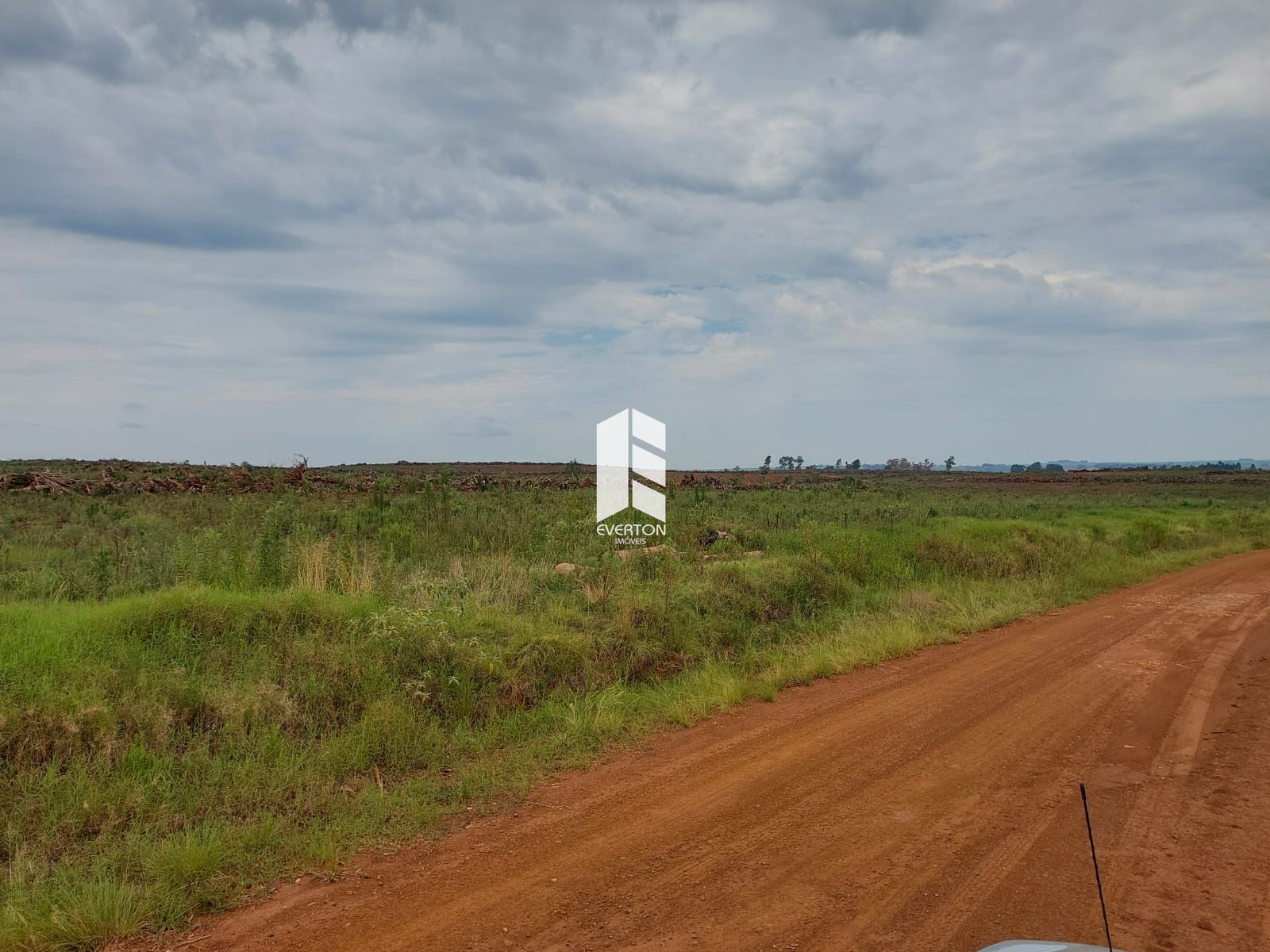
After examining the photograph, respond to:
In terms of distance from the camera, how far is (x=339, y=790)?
5.80 m

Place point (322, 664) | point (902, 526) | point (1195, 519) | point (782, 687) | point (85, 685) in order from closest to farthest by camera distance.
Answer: point (85, 685) → point (322, 664) → point (782, 687) → point (902, 526) → point (1195, 519)

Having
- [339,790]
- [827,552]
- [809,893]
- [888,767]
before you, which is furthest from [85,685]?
[827,552]

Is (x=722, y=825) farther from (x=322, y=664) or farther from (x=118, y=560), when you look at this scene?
(x=118, y=560)

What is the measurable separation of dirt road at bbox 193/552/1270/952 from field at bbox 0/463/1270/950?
25.0 inches

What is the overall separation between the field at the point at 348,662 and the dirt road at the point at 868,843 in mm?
634

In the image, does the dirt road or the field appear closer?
the dirt road

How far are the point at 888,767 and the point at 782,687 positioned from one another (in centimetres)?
271

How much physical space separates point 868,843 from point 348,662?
491 cm

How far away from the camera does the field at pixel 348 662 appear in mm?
4965

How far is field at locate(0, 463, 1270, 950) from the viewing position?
4.96 metres

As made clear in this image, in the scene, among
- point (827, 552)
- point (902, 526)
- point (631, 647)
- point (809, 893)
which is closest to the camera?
point (809, 893)

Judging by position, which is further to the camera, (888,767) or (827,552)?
(827,552)

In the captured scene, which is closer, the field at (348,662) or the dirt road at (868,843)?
the dirt road at (868,843)

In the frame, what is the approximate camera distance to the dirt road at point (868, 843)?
3.95 m
